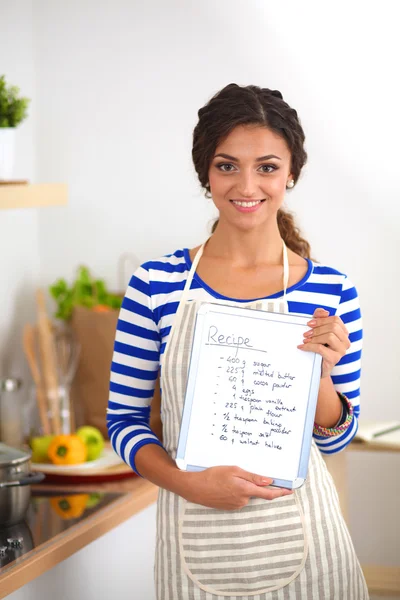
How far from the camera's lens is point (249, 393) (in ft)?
3.99

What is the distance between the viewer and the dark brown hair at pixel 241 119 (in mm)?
1257

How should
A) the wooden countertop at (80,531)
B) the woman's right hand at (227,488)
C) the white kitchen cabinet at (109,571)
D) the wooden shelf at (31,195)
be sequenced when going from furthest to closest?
1. the wooden shelf at (31,195)
2. the white kitchen cabinet at (109,571)
3. the wooden countertop at (80,531)
4. the woman's right hand at (227,488)

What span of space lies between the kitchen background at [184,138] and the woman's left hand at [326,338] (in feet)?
3.78

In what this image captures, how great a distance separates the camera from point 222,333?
1.23m

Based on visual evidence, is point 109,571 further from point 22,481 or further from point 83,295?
point 83,295

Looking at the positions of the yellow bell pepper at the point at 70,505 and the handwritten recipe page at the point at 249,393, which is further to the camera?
the yellow bell pepper at the point at 70,505

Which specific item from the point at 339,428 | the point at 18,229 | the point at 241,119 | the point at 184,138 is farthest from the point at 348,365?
the point at 18,229

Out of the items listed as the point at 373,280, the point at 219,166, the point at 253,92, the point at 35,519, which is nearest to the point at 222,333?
the point at 219,166

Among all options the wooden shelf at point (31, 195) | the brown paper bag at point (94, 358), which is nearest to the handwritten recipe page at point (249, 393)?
the wooden shelf at point (31, 195)

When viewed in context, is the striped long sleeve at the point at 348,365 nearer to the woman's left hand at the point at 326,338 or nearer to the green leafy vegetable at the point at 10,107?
the woman's left hand at the point at 326,338

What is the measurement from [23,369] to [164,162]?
2.43ft

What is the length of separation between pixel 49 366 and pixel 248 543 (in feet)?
3.86

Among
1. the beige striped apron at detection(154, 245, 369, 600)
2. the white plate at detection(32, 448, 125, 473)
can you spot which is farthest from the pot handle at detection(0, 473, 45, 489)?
the beige striped apron at detection(154, 245, 369, 600)

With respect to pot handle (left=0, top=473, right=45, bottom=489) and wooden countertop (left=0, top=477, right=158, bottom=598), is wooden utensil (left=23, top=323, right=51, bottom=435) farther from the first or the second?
pot handle (left=0, top=473, right=45, bottom=489)
